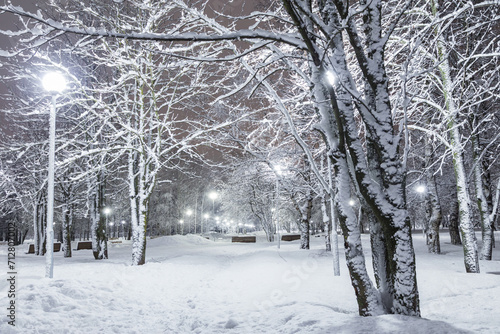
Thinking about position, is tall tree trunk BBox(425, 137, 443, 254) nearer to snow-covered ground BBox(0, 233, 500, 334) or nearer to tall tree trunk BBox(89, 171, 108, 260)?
snow-covered ground BBox(0, 233, 500, 334)

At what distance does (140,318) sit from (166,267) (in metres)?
5.21

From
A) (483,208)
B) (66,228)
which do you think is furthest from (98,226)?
(483,208)

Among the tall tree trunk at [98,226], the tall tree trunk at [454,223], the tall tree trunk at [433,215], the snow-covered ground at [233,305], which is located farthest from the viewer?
the tall tree trunk at [454,223]

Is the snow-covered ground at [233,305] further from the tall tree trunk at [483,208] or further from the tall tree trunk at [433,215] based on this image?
the tall tree trunk at [433,215]

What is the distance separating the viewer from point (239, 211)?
42.0 metres

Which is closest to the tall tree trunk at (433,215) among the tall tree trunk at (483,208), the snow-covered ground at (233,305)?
the tall tree trunk at (483,208)

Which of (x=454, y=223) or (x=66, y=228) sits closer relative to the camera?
(x=66, y=228)

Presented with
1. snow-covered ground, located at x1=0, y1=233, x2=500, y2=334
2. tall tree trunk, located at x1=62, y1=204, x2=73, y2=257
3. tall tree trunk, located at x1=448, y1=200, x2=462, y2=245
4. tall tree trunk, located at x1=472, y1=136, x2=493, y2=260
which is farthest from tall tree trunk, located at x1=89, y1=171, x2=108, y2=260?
tall tree trunk, located at x1=448, y1=200, x2=462, y2=245

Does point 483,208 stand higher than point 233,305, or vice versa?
point 483,208

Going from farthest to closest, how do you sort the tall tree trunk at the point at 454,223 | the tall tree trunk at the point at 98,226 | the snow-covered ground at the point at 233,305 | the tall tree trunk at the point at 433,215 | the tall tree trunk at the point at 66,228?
the tall tree trunk at the point at 454,223 → the tall tree trunk at the point at 66,228 → the tall tree trunk at the point at 98,226 → the tall tree trunk at the point at 433,215 → the snow-covered ground at the point at 233,305

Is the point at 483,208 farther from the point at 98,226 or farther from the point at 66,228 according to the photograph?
the point at 66,228

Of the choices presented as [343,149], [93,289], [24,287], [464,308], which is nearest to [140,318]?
[93,289]

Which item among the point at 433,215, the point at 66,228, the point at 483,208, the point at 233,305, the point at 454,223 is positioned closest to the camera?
the point at 233,305

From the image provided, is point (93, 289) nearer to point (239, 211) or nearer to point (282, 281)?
point (282, 281)
